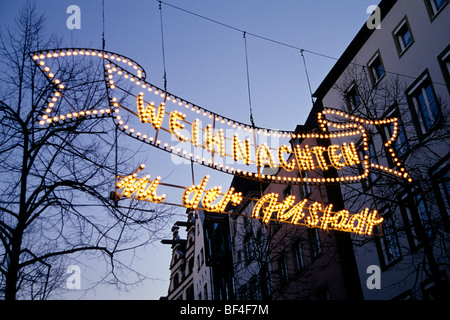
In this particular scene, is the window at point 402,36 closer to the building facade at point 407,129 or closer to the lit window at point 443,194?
the building facade at point 407,129

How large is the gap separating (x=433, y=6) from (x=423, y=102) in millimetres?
3710

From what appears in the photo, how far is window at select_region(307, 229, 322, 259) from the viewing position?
23256 millimetres

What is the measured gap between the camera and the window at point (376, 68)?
2045 cm

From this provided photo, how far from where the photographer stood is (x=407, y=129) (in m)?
18.1

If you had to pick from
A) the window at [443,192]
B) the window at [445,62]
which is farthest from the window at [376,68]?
the window at [443,192]

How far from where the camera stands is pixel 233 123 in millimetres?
12148

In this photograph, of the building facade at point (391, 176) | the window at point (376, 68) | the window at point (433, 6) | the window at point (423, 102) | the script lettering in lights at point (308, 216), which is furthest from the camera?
the window at point (376, 68)

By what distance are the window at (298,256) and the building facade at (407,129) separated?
509 centimetres

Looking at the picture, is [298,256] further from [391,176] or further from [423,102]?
[391,176]

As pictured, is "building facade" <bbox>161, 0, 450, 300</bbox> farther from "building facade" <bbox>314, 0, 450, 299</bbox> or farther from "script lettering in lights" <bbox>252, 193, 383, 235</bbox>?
"script lettering in lights" <bbox>252, 193, 383, 235</bbox>

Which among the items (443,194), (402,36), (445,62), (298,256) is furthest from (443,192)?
(298,256)

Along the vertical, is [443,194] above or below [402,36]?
below

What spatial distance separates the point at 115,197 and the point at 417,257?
37.9 feet
